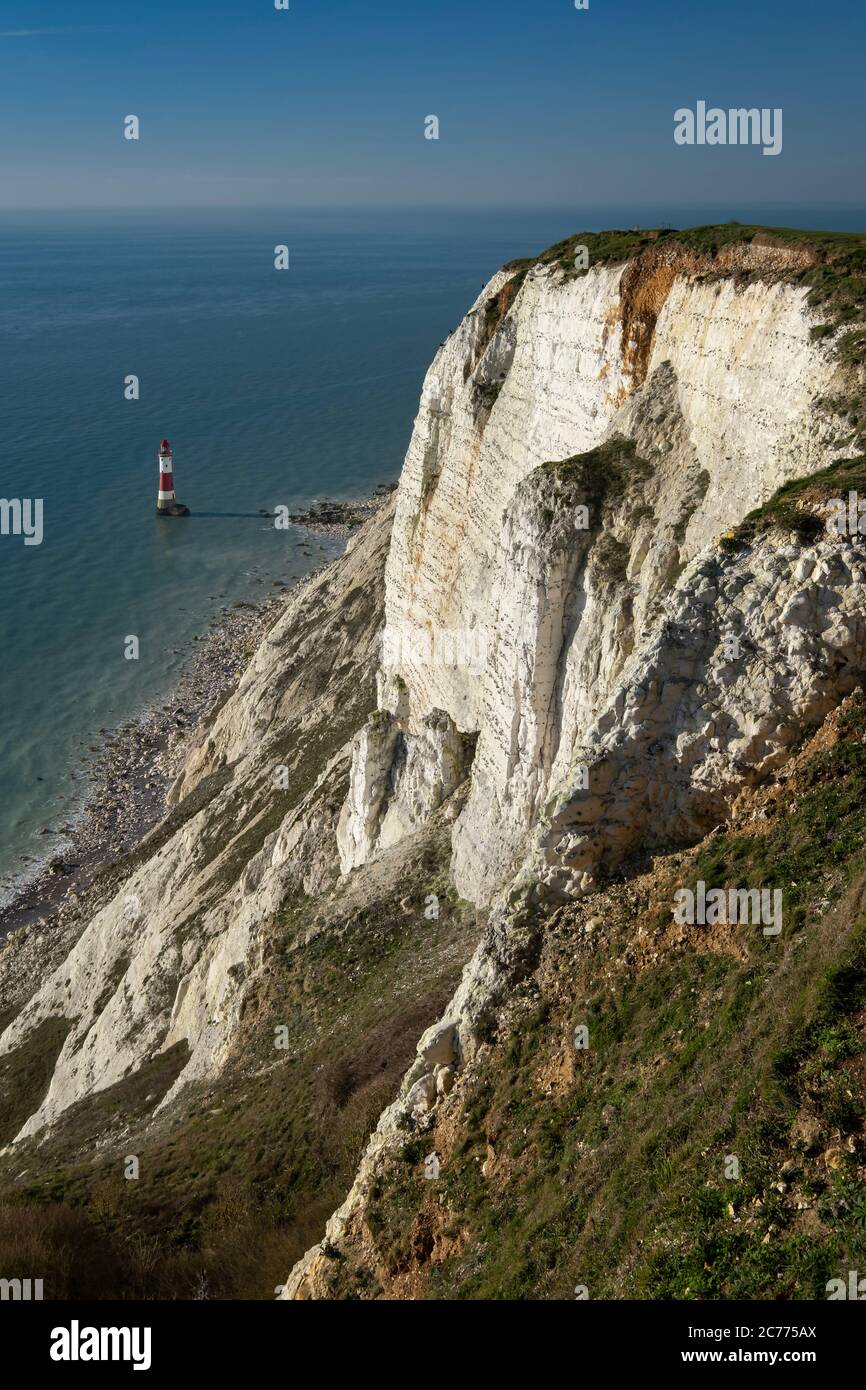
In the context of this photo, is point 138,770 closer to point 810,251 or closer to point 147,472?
point 810,251

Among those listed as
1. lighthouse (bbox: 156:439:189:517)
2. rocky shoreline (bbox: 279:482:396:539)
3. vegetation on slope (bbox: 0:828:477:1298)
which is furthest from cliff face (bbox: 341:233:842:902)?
lighthouse (bbox: 156:439:189:517)

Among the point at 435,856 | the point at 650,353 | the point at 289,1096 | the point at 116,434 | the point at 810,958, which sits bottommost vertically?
the point at 289,1096

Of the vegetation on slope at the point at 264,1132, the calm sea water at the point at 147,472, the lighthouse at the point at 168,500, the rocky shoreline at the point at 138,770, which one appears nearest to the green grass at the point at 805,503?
the vegetation on slope at the point at 264,1132

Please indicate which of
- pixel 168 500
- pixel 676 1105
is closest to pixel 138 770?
pixel 168 500
